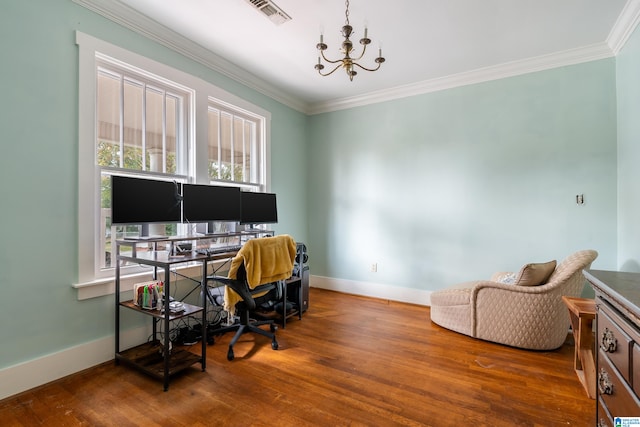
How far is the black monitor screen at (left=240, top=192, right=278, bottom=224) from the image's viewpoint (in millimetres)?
3292

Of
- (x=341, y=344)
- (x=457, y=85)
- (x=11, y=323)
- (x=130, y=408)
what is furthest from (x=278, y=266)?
(x=457, y=85)

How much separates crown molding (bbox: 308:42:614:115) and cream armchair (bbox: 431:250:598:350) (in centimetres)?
200

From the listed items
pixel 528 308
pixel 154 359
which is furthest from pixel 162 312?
pixel 528 308

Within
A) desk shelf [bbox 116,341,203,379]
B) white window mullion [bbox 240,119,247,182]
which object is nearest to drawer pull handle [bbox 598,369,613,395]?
desk shelf [bbox 116,341,203,379]

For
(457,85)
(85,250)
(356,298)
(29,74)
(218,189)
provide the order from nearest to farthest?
(29,74), (85,250), (218,189), (457,85), (356,298)

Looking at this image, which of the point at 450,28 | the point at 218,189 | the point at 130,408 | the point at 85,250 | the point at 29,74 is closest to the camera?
the point at 130,408

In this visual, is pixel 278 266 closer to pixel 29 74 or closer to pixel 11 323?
pixel 11 323

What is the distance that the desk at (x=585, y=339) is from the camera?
6.42 feet

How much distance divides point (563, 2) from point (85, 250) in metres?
4.16

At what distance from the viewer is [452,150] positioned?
12.2 ft

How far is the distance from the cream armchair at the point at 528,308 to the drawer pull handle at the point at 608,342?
1.51 meters

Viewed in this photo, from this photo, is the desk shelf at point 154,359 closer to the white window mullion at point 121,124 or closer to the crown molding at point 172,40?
the white window mullion at point 121,124

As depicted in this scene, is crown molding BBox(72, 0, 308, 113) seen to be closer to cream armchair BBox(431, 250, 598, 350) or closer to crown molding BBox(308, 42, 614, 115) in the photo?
crown molding BBox(308, 42, 614, 115)

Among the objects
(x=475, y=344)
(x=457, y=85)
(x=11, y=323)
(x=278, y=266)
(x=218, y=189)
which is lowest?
(x=475, y=344)
